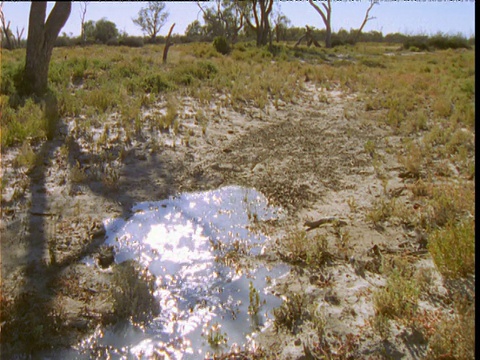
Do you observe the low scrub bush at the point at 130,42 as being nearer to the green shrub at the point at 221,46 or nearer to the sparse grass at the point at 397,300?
the green shrub at the point at 221,46

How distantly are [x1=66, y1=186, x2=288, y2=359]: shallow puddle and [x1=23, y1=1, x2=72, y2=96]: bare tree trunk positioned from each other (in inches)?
225

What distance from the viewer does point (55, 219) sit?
5195 millimetres

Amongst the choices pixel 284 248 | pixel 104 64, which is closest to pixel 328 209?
pixel 284 248

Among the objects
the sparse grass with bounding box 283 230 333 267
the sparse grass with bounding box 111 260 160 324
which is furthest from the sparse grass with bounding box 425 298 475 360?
the sparse grass with bounding box 111 260 160 324

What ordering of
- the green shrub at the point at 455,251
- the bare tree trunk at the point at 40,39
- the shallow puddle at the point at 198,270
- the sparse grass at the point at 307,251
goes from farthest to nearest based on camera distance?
the bare tree trunk at the point at 40,39 → the sparse grass at the point at 307,251 → the green shrub at the point at 455,251 → the shallow puddle at the point at 198,270

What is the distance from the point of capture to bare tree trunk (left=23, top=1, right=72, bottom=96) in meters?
9.53

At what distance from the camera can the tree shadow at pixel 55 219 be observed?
351 cm

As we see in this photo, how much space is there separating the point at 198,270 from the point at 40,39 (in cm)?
747

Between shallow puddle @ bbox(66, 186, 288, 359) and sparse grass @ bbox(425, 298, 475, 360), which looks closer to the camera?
sparse grass @ bbox(425, 298, 475, 360)

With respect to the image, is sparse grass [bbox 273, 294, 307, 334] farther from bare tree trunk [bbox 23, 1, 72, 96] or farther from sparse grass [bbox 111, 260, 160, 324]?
bare tree trunk [bbox 23, 1, 72, 96]

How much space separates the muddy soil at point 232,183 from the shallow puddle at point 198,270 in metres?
0.20

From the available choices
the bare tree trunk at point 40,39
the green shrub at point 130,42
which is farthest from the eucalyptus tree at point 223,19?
the bare tree trunk at point 40,39

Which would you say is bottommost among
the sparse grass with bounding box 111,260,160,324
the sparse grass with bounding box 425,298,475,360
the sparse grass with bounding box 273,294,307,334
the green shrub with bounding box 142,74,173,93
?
the sparse grass with bounding box 273,294,307,334

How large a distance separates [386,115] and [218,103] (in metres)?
3.70
